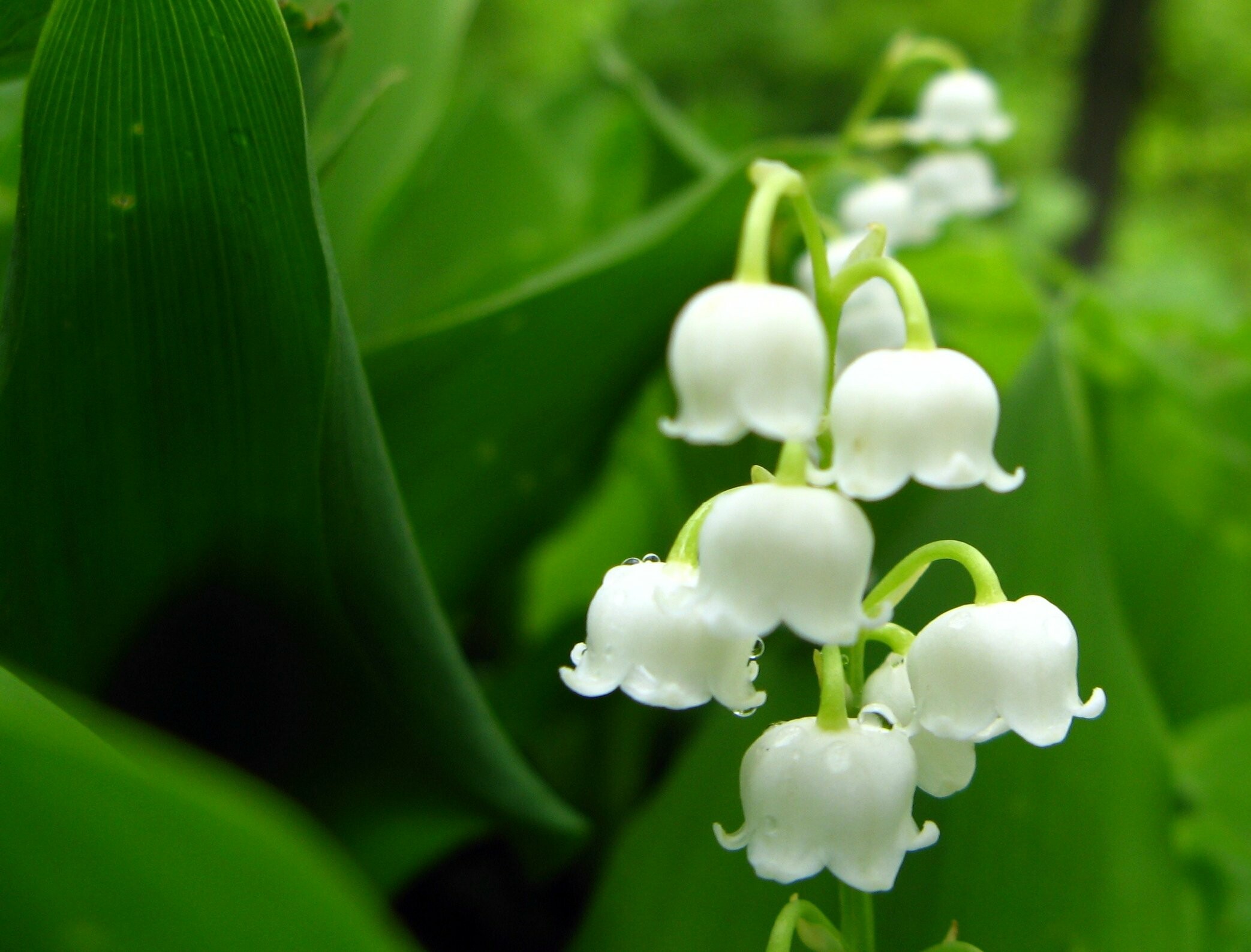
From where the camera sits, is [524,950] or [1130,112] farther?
[1130,112]

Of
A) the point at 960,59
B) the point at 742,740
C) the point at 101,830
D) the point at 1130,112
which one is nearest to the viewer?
the point at 101,830

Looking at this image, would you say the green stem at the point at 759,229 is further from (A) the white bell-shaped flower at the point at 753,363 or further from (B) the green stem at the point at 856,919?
(B) the green stem at the point at 856,919

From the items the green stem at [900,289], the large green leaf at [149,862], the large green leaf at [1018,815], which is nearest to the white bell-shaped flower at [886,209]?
the large green leaf at [1018,815]

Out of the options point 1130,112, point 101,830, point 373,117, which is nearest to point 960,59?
point 373,117

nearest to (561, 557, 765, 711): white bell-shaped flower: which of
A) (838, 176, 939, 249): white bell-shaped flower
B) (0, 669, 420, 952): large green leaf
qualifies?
(0, 669, 420, 952): large green leaf

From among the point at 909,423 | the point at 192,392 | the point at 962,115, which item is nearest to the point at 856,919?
the point at 909,423

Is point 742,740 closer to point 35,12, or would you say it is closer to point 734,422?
point 734,422

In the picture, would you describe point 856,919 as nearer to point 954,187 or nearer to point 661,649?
point 661,649
